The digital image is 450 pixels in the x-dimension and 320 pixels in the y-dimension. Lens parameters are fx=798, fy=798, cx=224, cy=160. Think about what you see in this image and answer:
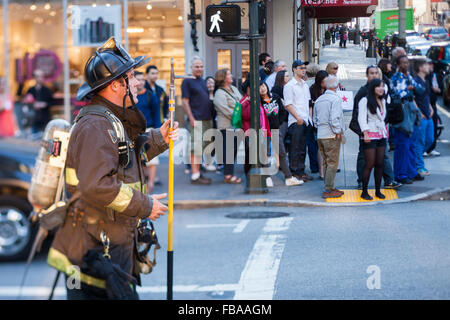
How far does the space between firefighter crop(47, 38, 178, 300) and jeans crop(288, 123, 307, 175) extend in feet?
26.8

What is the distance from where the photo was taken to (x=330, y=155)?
11.4 meters

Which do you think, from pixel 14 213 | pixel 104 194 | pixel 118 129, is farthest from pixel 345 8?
pixel 104 194

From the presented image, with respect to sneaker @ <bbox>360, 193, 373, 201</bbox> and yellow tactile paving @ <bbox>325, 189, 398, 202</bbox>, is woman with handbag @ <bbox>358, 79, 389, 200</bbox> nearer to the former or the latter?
sneaker @ <bbox>360, 193, 373, 201</bbox>

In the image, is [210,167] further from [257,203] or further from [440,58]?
[440,58]

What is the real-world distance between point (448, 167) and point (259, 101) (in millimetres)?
4146

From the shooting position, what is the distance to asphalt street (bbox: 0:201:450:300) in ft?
21.8

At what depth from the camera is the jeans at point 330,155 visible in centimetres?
1133

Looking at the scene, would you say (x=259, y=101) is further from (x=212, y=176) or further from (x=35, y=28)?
(x=35, y=28)

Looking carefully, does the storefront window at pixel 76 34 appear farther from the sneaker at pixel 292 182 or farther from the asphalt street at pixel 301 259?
the asphalt street at pixel 301 259

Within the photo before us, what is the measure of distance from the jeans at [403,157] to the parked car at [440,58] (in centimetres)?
1171

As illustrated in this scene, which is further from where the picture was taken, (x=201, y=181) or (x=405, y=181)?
(x=201, y=181)

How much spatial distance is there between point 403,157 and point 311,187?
1.49 meters

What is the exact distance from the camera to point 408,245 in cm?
822
